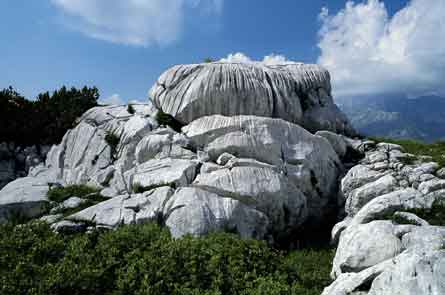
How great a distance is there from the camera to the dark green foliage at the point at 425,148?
22.8 metres

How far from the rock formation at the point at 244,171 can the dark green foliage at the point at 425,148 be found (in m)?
1.87

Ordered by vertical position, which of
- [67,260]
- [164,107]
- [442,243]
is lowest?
[442,243]

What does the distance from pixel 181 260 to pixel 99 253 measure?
3048 millimetres

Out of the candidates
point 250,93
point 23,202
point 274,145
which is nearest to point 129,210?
point 23,202

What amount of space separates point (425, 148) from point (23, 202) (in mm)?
30171

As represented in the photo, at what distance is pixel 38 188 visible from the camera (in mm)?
22578

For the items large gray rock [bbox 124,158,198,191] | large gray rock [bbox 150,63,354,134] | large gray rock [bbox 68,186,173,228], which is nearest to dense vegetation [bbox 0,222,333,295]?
large gray rock [bbox 68,186,173,228]

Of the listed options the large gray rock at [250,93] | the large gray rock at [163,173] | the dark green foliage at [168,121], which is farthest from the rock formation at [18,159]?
the large gray rock at [163,173]

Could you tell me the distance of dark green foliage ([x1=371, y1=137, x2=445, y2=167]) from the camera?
22.8 m

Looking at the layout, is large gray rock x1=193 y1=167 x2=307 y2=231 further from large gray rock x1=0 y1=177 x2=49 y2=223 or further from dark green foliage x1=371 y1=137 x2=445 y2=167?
large gray rock x1=0 y1=177 x2=49 y2=223

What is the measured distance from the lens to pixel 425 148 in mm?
26859

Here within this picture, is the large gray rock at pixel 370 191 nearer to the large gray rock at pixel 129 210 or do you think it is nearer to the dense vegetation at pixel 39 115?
the large gray rock at pixel 129 210

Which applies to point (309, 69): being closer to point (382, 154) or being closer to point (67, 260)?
point (382, 154)

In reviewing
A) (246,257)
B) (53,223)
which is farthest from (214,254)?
(53,223)
